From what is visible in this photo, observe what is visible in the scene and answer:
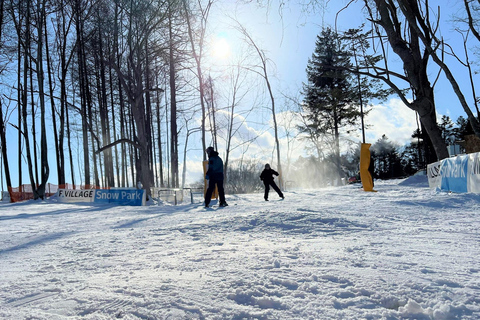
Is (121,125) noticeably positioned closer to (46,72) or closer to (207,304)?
(46,72)

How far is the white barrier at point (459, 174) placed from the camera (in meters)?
8.84

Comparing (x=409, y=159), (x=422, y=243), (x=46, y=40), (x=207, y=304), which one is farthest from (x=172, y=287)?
(x=409, y=159)

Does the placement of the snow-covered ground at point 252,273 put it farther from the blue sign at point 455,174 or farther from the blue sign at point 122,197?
the blue sign at point 122,197

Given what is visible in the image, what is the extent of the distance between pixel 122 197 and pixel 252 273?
12.9 m

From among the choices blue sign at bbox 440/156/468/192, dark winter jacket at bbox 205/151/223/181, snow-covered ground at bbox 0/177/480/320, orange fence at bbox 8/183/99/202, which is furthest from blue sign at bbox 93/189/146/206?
blue sign at bbox 440/156/468/192

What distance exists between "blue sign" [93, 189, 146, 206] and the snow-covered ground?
30.1ft

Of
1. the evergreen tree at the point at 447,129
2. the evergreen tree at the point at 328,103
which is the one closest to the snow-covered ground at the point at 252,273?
the evergreen tree at the point at 328,103

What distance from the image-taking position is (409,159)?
60656 mm

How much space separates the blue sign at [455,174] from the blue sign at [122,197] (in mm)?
11427

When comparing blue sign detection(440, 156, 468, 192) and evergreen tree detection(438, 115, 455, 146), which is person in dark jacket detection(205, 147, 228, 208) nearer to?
blue sign detection(440, 156, 468, 192)

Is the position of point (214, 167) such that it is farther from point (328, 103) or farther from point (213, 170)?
point (328, 103)

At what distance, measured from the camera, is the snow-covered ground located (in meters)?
1.90

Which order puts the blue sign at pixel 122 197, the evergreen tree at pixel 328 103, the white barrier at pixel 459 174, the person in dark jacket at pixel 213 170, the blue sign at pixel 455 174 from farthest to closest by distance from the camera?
1. the evergreen tree at pixel 328 103
2. the blue sign at pixel 122 197
3. the person in dark jacket at pixel 213 170
4. the blue sign at pixel 455 174
5. the white barrier at pixel 459 174

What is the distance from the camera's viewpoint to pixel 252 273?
2.48m
